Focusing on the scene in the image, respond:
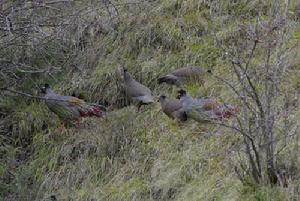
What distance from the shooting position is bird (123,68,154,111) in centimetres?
678

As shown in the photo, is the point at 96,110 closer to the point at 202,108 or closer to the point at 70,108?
the point at 70,108

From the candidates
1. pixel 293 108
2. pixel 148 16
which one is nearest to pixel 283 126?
pixel 293 108

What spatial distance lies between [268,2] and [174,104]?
1.91m

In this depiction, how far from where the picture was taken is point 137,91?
22.4 feet

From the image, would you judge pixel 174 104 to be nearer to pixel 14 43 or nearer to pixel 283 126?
pixel 283 126

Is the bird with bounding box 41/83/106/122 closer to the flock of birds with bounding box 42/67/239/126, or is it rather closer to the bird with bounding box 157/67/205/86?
the flock of birds with bounding box 42/67/239/126

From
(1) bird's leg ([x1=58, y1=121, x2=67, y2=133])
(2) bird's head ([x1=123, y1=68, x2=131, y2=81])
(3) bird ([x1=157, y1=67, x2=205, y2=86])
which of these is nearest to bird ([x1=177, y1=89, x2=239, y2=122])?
(3) bird ([x1=157, y1=67, x2=205, y2=86])

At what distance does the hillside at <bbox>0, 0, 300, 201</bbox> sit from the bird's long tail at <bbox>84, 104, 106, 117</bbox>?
84mm


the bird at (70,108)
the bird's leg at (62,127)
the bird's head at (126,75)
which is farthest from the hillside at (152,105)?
the bird's head at (126,75)

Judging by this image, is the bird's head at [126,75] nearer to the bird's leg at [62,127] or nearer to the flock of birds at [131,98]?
the flock of birds at [131,98]

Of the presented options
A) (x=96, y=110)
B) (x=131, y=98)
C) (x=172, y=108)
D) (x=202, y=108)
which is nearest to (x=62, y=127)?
(x=96, y=110)

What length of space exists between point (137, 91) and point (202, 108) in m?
0.88

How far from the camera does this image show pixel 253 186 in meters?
5.02

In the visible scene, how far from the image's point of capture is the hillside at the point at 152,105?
202 inches
